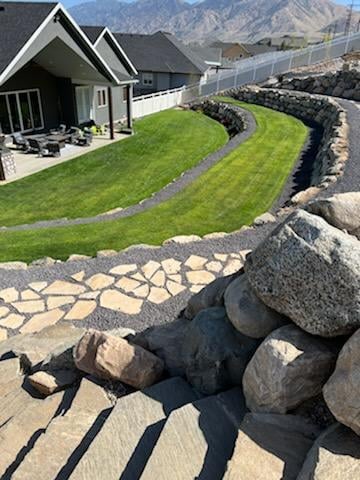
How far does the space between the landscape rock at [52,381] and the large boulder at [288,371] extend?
1739 millimetres

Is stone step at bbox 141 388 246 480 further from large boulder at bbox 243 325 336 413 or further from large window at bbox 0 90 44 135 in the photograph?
large window at bbox 0 90 44 135

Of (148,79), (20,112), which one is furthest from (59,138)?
(148,79)

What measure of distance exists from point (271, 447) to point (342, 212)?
167cm

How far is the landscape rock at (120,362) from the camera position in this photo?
127 inches

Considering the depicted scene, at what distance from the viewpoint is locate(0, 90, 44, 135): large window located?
17156mm

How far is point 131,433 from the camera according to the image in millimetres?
2695

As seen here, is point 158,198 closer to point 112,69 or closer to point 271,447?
point 271,447

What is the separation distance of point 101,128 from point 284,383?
66.4 feet

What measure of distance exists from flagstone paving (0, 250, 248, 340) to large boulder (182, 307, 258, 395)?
84.9 inches

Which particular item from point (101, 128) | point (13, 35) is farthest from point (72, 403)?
point (101, 128)

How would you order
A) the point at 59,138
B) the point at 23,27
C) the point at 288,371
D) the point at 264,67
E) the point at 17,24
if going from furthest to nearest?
the point at 264,67
the point at 59,138
the point at 17,24
the point at 23,27
the point at 288,371

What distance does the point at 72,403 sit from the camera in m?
3.15

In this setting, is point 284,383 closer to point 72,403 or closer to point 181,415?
point 181,415

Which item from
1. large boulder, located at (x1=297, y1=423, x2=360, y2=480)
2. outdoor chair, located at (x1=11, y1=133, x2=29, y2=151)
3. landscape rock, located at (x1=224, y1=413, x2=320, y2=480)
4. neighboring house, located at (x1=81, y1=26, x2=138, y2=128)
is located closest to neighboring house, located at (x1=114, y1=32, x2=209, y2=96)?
neighboring house, located at (x1=81, y1=26, x2=138, y2=128)
